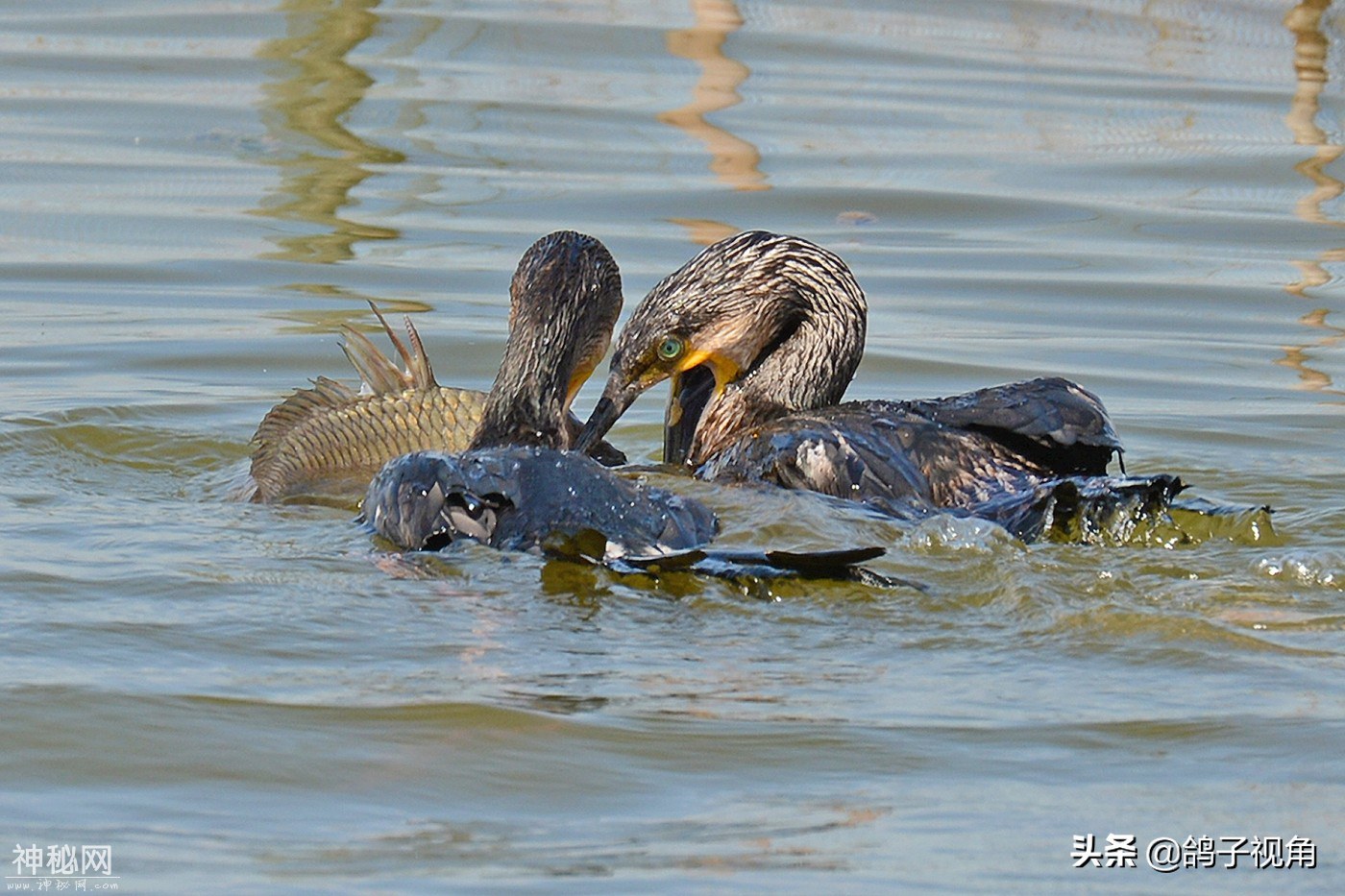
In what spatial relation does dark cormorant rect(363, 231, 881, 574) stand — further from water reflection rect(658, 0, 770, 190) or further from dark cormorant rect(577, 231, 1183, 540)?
water reflection rect(658, 0, 770, 190)

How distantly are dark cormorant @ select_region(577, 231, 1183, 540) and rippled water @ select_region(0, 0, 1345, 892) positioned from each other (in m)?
0.20

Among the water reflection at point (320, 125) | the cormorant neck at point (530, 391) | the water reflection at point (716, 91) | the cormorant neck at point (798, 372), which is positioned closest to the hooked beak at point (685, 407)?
the cormorant neck at point (798, 372)

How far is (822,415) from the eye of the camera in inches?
245

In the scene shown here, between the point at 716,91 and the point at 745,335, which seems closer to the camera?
the point at 745,335

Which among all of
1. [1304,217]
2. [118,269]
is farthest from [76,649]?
[1304,217]

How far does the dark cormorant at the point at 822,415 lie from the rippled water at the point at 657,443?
8.0 inches

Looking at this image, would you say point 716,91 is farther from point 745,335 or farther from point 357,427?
point 357,427

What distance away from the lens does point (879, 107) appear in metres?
14.0

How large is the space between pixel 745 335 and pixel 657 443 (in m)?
1.23

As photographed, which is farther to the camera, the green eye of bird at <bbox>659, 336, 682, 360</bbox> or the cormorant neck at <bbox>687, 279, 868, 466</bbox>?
the cormorant neck at <bbox>687, 279, 868, 466</bbox>

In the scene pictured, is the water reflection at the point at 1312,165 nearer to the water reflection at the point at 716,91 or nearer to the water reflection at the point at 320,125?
the water reflection at the point at 716,91

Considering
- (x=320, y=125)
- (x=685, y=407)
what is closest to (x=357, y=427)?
(x=685, y=407)

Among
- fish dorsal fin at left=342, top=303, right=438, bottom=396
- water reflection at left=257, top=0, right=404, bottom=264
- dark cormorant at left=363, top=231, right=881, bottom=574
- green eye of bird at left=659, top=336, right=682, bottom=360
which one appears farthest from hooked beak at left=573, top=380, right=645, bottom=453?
water reflection at left=257, top=0, right=404, bottom=264

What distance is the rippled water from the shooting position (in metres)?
3.95
